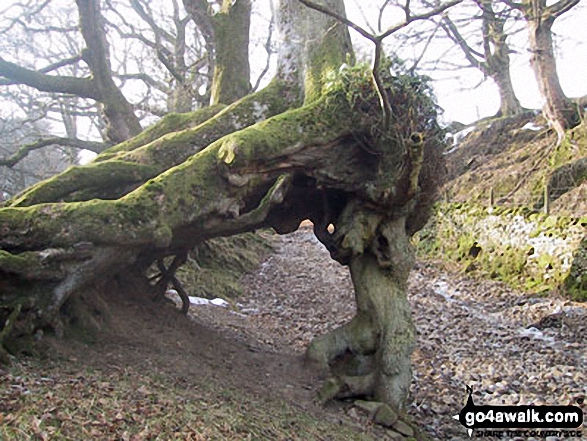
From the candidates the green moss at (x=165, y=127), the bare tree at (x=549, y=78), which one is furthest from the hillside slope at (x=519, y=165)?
the green moss at (x=165, y=127)

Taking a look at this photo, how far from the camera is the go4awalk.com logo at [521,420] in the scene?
17.0 feet

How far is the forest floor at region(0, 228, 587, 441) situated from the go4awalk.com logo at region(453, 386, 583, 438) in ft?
0.72

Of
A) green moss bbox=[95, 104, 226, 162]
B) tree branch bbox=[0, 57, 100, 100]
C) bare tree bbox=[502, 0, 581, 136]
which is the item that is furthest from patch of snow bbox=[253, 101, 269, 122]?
bare tree bbox=[502, 0, 581, 136]

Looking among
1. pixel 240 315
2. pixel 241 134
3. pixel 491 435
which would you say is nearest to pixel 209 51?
pixel 240 315

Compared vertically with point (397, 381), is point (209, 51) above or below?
above

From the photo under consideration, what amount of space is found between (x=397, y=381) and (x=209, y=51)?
10.7 meters

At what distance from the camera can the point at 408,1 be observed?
3.83m

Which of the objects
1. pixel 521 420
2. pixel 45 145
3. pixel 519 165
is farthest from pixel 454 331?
pixel 45 145

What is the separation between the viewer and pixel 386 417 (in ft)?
16.4

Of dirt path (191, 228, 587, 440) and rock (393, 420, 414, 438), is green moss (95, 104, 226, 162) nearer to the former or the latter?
dirt path (191, 228, 587, 440)

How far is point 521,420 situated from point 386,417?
1.70 meters

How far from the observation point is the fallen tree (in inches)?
182

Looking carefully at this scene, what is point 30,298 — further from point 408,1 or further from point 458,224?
point 458,224

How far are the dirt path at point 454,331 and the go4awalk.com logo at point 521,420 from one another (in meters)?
0.20
